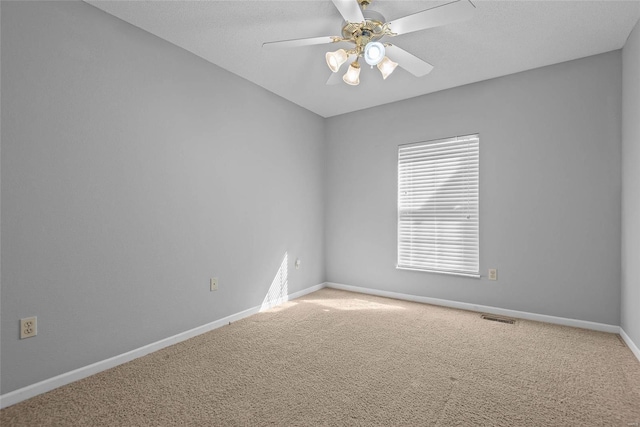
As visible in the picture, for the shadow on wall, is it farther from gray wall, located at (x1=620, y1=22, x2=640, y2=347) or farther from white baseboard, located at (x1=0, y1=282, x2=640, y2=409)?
gray wall, located at (x1=620, y1=22, x2=640, y2=347)

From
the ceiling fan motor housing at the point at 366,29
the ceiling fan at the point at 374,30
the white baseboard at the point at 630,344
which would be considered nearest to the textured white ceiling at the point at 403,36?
the ceiling fan motor housing at the point at 366,29

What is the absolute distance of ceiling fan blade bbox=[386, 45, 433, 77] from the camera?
7.07ft

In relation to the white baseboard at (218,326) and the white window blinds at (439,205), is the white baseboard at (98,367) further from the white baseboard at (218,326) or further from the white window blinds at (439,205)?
the white window blinds at (439,205)

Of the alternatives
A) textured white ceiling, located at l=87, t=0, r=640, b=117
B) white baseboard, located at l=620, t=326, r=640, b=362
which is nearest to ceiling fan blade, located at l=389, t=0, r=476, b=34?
textured white ceiling, located at l=87, t=0, r=640, b=117

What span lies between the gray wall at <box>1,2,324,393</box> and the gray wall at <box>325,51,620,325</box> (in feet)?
6.15

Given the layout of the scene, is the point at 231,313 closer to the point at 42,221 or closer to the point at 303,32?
the point at 42,221

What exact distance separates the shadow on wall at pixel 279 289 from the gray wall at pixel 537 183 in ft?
4.05

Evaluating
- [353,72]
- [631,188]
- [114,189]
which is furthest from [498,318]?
[114,189]

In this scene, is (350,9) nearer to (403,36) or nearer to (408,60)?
(408,60)

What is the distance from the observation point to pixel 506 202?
3215 millimetres

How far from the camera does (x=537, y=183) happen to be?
3055 mm

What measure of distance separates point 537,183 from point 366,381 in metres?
2.53

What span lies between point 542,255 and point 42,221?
4032 mm

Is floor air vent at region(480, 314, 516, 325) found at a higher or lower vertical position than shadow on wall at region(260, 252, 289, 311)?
lower
